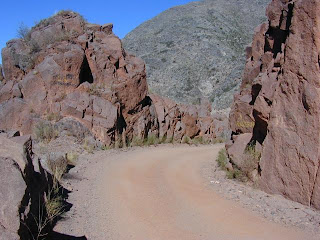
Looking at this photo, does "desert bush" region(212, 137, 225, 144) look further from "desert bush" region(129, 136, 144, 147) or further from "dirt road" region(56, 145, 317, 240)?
"dirt road" region(56, 145, 317, 240)

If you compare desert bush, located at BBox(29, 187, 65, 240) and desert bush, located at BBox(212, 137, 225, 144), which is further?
desert bush, located at BBox(212, 137, 225, 144)

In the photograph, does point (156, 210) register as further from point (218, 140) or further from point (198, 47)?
point (198, 47)

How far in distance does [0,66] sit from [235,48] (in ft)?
136

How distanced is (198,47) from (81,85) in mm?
41349

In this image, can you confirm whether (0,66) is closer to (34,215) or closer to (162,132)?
(162,132)

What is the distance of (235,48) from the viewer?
178ft

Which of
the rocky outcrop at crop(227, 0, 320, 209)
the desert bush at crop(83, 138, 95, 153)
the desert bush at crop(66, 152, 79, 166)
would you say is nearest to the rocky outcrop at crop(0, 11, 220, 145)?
the desert bush at crop(83, 138, 95, 153)

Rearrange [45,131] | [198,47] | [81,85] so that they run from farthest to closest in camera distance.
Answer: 1. [198,47]
2. [81,85]
3. [45,131]

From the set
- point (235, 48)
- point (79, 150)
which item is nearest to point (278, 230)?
point (79, 150)

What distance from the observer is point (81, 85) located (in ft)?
53.5

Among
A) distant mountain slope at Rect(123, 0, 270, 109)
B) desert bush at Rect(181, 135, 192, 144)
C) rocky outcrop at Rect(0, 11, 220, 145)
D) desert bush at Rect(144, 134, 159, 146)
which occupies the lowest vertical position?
desert bush at Rect(181, 135, 192, 144)

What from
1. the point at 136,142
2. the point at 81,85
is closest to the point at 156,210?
the point at 136,142

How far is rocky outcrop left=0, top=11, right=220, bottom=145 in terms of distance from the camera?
15375mm

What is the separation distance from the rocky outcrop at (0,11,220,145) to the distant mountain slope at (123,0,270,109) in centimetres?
2291
